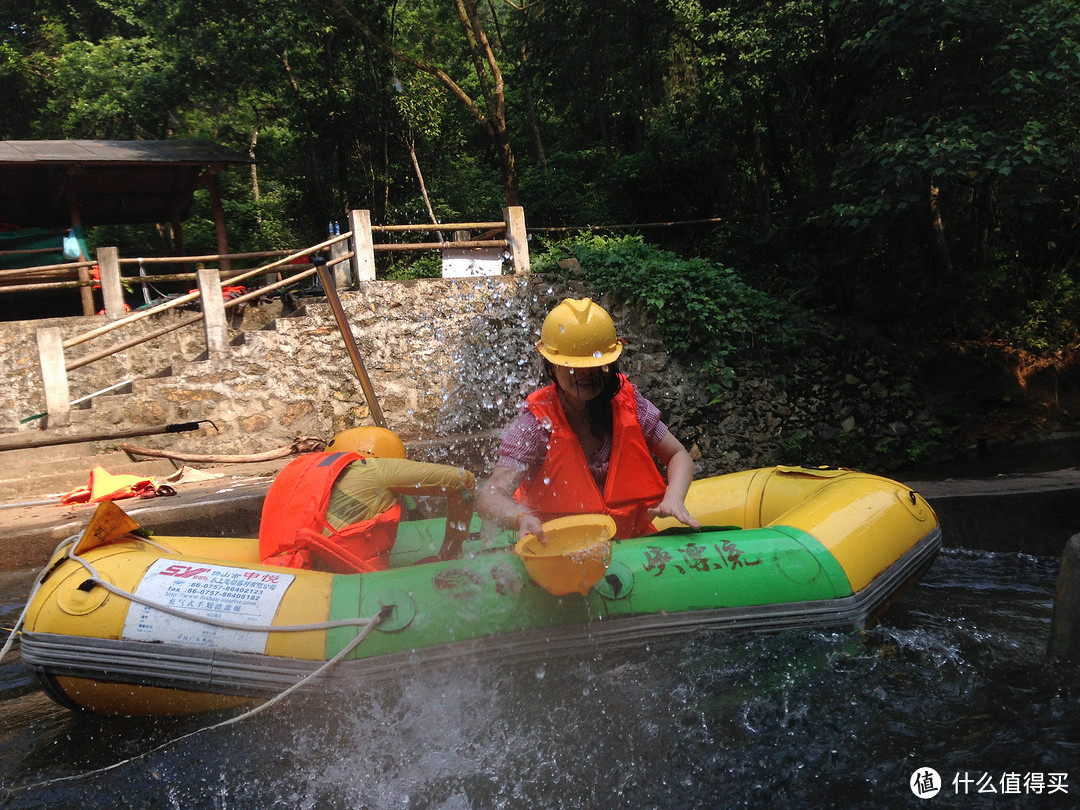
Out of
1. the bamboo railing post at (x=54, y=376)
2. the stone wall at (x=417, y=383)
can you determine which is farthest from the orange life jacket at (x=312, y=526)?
the bamboo railing post at (x=54, y=376)

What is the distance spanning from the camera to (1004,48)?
704 centimetres

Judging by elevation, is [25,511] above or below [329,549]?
below

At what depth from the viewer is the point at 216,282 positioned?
25.4 feet

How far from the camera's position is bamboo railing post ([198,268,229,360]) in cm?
754

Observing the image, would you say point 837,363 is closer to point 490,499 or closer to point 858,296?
point 858,296

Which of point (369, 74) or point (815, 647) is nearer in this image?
point (815, 647)

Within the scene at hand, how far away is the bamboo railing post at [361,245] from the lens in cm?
815

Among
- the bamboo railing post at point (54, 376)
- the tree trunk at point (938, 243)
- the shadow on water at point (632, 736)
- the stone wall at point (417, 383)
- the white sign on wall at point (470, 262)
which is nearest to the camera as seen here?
the shadow on water at point (632, 736)

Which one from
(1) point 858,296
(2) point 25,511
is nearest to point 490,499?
(2) point 25,511

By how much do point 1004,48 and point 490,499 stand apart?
22.1 ft

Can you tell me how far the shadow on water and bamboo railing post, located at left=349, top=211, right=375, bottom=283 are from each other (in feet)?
17.9

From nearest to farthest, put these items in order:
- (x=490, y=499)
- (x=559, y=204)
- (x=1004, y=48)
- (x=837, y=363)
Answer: (x=490, y=499) < (x=1004, y=48) < (x=837, y=363) < (x=559, y=204)

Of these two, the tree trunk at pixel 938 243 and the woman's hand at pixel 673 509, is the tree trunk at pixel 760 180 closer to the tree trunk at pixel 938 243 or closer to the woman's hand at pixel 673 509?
the tree trunk at pixel 938 243

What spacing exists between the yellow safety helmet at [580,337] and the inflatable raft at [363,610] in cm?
76
